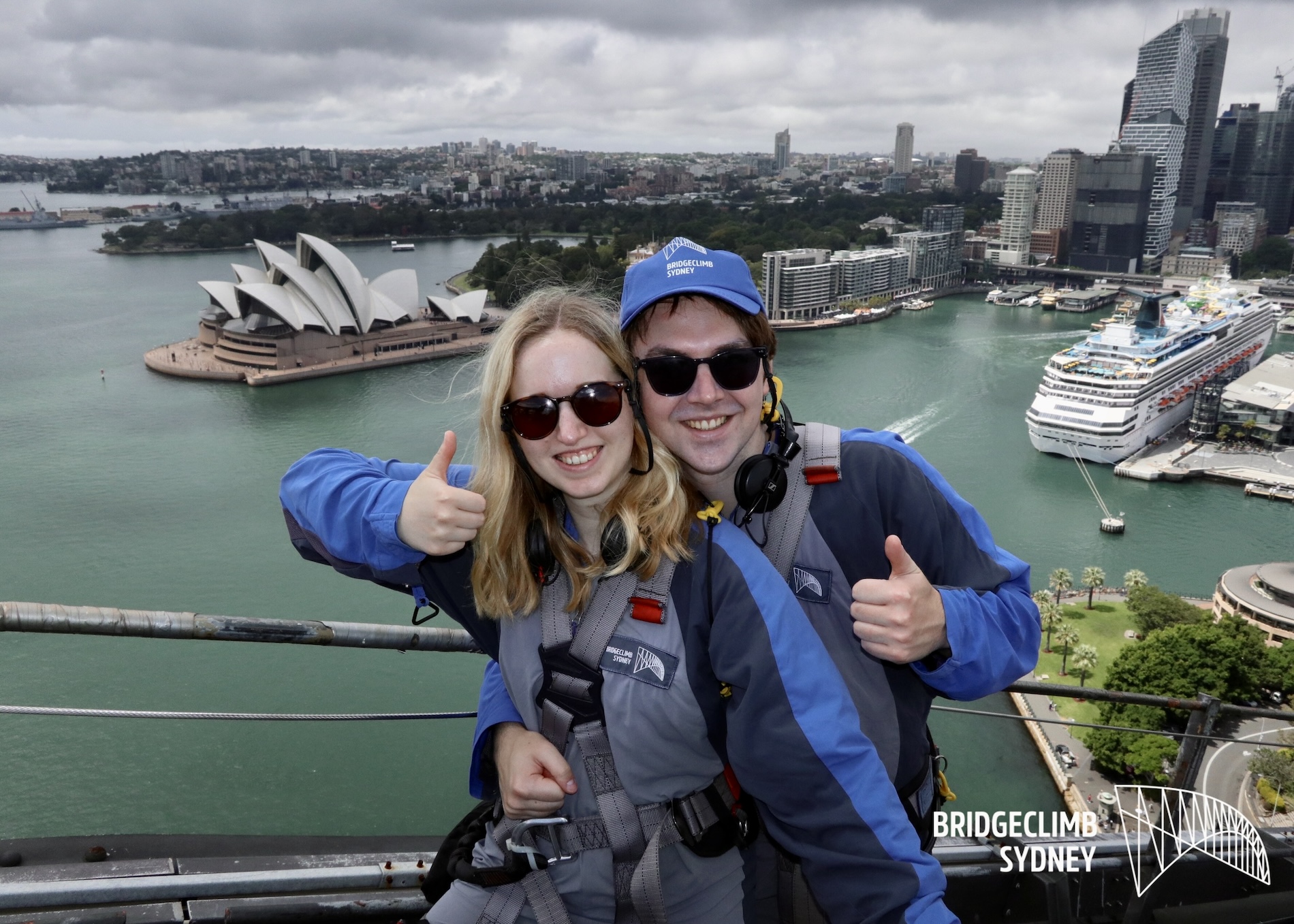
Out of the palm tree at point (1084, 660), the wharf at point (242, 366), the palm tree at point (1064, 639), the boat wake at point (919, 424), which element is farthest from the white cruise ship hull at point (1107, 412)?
the wharf at point (242, 366)

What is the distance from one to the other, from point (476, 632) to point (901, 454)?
1.23 ft

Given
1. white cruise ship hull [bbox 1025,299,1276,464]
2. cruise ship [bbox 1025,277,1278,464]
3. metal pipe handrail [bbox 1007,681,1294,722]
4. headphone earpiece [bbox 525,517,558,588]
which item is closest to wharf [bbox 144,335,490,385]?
white cruise ship hull [bbox 1025,299,1276,464]

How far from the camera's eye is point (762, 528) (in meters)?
0.73

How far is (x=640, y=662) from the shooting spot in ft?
2.06

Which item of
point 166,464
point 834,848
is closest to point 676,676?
point 834,848

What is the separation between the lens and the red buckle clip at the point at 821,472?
72 centimetres

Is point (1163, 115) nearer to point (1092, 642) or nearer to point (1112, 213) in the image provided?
point (1112, 213)

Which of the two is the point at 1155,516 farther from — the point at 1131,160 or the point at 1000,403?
the point at 1131,160

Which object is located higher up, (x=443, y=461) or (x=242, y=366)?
(x=443, y=461)

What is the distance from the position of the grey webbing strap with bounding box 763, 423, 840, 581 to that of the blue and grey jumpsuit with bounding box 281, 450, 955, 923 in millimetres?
86

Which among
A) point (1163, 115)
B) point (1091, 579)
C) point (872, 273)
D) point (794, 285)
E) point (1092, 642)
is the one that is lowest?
point (1092, 642)

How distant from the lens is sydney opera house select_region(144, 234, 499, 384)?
A: 1413cm

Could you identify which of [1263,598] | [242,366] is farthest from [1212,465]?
[242,366]

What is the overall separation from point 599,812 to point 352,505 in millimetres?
313
